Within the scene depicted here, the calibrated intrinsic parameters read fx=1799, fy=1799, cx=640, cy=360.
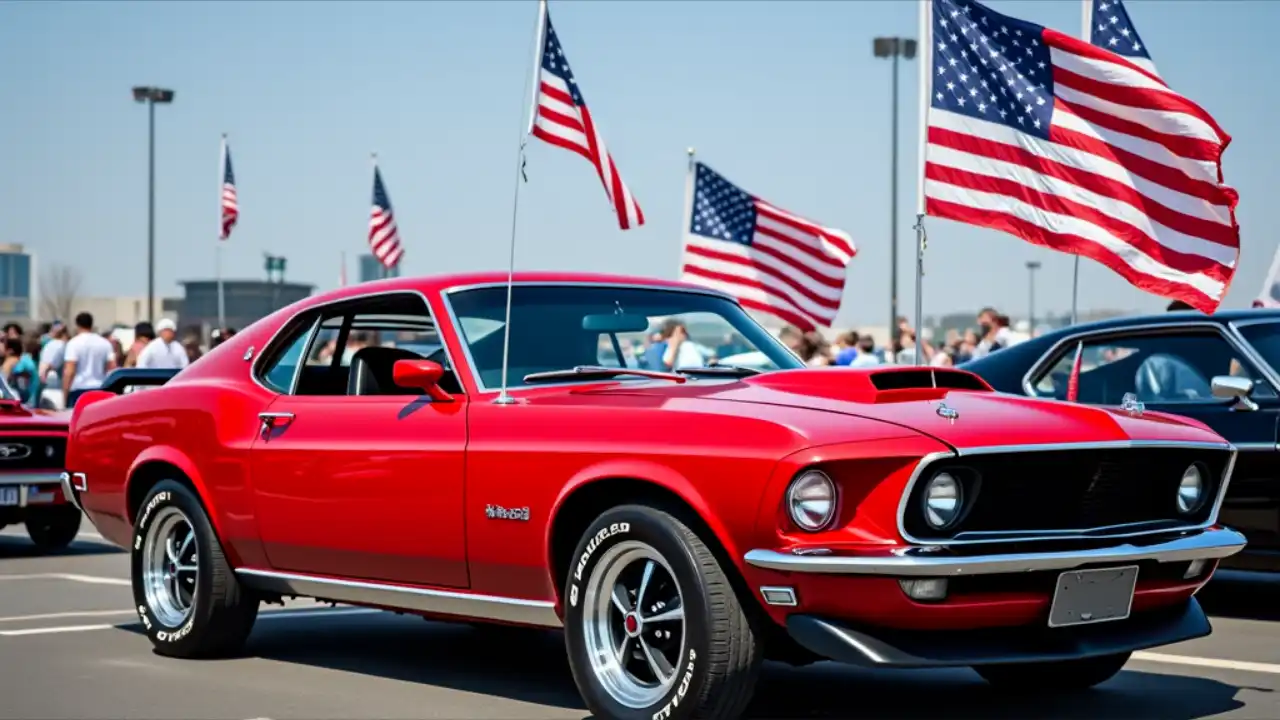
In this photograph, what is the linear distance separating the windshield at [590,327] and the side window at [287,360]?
39.7 inches

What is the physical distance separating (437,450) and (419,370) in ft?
0.96

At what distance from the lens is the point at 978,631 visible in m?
5.46

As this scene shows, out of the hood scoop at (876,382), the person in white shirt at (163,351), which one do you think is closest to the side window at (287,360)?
the hood scoop at (876,382)

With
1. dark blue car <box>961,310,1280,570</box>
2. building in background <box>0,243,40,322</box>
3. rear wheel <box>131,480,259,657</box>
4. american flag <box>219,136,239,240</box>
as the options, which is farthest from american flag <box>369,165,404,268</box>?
building in background <box>0,243,40,322</box>

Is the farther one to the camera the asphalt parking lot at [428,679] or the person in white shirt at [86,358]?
the person in white shirt at [86,358]

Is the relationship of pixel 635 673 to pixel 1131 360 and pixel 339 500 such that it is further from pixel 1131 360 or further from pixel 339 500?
pixel 1131 360

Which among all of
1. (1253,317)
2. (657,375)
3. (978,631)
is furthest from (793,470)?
(1253,317)

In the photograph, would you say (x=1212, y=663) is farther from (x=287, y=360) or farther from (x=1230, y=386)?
(x=287, y=360)

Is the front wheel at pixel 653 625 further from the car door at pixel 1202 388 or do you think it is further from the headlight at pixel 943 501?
the car door at pixel 1202 388

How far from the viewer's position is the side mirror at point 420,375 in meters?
6.41

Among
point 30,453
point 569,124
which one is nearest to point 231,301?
point 30,453

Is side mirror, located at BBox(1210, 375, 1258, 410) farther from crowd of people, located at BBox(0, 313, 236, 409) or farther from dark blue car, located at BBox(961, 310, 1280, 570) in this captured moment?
crowd of people, located at BBox(0, 313, 236, 409)

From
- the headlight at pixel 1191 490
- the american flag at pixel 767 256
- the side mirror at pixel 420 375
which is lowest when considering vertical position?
the headlight at pixel 1191 490

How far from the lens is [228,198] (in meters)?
34.1
